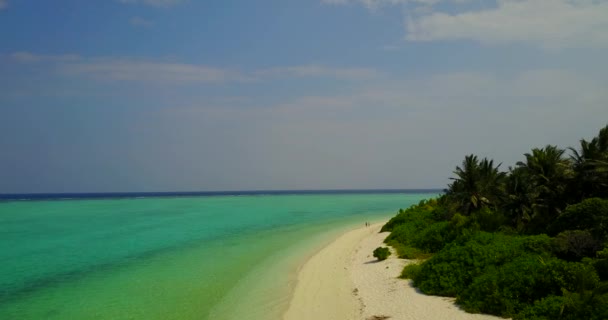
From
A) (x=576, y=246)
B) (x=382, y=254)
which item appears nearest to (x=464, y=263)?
(x=576, y=246)

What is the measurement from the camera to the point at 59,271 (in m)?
34.2

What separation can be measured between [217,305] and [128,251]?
24677 millimetres

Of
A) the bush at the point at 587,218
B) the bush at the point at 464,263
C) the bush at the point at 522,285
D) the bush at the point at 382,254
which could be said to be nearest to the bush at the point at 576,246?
the bush at the point at 464,263

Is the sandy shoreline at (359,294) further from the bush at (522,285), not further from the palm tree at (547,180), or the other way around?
the palm tree at (547,180)

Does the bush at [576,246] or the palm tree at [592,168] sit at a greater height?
the palm tree at [592,168]

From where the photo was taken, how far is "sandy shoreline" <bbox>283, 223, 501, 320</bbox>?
63.4 ft

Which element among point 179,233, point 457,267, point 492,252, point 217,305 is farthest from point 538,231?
point 179,233

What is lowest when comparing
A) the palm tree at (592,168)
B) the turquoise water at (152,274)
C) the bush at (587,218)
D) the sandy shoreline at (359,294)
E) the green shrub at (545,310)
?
the turquoise water at (152,274)

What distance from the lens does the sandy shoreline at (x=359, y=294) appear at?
19328mm

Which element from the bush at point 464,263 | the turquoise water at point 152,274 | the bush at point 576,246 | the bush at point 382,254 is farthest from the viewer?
the bush at point 382,254

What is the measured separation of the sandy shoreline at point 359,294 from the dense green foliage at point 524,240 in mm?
1147

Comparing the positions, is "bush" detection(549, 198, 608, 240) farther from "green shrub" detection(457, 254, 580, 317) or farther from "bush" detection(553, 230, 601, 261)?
"green shrub" detection(457, 254, 580, 317)

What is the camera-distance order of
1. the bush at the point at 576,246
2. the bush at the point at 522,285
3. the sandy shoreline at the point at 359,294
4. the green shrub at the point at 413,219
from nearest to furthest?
the bush at the point at 522,285
the sandy shoreline at the point at 359,294
the bush at the point at 576,246
the green shrub at the point at 413,219

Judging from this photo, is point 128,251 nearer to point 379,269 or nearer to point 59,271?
point 59,271
